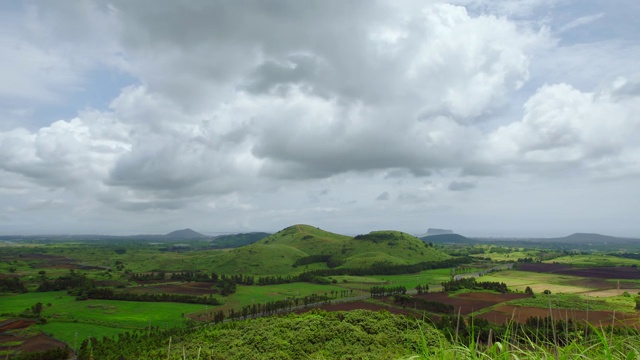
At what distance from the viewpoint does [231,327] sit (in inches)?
3514

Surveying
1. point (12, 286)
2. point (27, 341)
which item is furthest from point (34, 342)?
point (12, 286)

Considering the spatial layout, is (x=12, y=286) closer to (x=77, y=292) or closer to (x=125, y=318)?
(x=77, y=292)

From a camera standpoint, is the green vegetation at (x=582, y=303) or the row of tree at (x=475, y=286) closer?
the green vegetation at (x=582, y=303)

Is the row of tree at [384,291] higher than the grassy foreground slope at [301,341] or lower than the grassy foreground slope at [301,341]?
lower

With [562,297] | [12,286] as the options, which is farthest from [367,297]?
[12,286]

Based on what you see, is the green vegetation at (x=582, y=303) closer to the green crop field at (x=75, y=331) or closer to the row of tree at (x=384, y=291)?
the row of tree at (x=384, y=291)

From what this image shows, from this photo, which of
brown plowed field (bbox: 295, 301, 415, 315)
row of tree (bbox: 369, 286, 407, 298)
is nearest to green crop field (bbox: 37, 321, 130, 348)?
brown plowed field (bbox: 295, 301, 415, 315)

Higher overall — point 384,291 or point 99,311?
point 384,291

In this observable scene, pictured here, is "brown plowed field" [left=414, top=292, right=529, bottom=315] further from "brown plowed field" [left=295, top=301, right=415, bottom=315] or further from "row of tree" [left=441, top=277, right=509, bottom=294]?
"brown plowed field" [left=295, top=301, right=415, bottom=315]

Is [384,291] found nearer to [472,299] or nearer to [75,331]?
[472,299]

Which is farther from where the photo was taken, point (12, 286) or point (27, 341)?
point (12, 286)

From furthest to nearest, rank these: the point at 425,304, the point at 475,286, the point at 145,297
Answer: the point at 475,286, the point at 145,297, the point at 425,304

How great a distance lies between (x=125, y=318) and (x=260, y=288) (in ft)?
256

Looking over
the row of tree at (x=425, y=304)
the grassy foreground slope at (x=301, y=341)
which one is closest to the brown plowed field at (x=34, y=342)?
the grassy foreground slope at (x=301, y=341)
